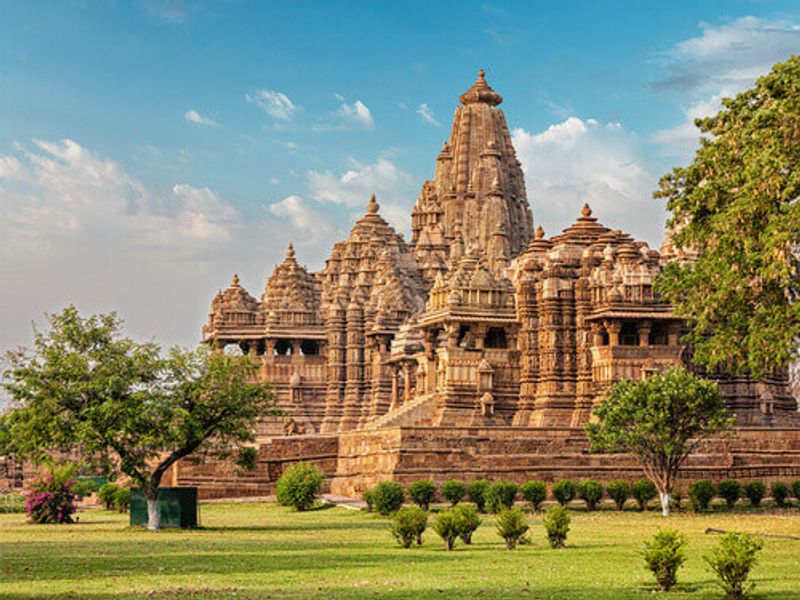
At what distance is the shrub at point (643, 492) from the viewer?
37.9 meters

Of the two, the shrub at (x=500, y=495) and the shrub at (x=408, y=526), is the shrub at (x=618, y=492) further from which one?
the shrub at (x=408, y=526)

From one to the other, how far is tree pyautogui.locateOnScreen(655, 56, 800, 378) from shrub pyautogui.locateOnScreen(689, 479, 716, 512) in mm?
5128

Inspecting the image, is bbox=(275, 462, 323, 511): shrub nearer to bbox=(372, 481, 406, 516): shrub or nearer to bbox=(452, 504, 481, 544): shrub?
bbox=(372, 481, 406, 516): shrub

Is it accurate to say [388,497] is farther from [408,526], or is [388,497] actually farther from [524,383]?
[524,383]

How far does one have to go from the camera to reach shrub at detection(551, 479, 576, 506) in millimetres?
38219

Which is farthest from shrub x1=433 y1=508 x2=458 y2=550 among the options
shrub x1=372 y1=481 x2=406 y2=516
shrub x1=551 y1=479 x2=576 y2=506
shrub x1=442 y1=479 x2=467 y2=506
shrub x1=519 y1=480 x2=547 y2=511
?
shrub x1=551 y1=479 x2=576 y2=506

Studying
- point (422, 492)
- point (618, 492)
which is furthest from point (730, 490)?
point (422, 492)

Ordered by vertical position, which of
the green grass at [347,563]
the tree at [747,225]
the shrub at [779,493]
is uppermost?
the tree at [747,225]

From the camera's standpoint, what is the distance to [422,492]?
3738 centimetres

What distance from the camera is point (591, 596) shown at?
18375 millimetres

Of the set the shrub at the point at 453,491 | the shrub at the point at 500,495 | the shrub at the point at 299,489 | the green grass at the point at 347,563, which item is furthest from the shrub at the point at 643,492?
the shrub at the point at 299,489

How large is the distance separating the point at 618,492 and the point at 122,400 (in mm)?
14440

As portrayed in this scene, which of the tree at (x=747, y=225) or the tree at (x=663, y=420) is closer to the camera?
the tree at (x=747, y=225)

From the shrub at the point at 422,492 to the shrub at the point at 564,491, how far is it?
353 cm
